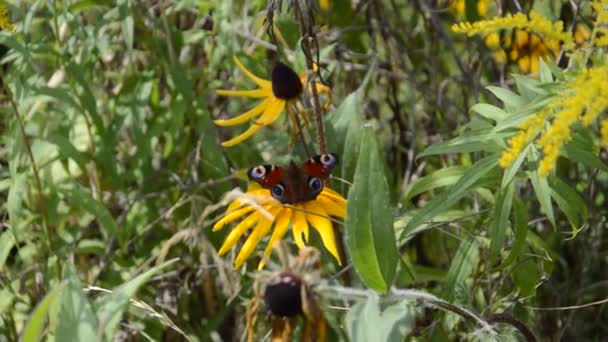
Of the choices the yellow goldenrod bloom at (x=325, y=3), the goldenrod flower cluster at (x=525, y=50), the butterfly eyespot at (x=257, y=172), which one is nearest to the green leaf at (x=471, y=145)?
the butterfly eyespot at (x=257, y=172)

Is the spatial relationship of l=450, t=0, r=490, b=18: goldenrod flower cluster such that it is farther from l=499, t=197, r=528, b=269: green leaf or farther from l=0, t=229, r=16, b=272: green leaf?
l=0, t=229, r=16, b=272: green leaf

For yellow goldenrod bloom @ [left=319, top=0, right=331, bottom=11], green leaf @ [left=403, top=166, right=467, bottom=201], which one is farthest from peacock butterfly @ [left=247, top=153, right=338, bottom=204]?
yellow goldenrod bloom @ [left=319, top=0, right=331, bottom=11]

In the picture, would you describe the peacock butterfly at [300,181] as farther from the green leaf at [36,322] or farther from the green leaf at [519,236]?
the green leaf at [36,322]

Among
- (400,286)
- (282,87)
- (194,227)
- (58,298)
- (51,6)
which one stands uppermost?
(51,6)

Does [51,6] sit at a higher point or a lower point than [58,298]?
higher

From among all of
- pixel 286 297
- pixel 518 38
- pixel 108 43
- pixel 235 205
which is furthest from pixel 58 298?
pixel 518 38

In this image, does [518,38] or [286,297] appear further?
[518,38]

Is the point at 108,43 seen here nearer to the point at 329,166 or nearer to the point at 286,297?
the point at 329,166
